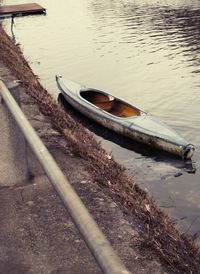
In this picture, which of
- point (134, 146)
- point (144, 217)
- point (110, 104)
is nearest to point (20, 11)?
point (110, 104)

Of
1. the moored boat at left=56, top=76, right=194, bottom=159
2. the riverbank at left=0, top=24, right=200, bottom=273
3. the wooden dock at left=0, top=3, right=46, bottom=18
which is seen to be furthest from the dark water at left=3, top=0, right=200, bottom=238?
the riverbank at left=0, top=24, right=200, bottom=273

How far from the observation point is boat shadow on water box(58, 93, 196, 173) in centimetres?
1491

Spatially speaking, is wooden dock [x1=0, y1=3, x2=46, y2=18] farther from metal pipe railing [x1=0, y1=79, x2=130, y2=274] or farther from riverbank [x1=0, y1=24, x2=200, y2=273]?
metal pipe railing [x1=0, y1=79, x2=130, y2=274]

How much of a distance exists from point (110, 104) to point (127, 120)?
2.96 m

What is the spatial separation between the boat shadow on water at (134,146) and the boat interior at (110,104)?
0.97m

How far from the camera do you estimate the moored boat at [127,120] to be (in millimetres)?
15383

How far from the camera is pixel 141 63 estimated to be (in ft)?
99.6

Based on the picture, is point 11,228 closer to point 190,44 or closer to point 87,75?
point 87,75

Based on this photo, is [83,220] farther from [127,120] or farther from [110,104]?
[110,104]

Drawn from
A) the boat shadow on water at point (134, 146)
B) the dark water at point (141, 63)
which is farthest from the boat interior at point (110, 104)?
the dark water at point (141, 63)

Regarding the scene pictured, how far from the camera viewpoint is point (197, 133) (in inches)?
685

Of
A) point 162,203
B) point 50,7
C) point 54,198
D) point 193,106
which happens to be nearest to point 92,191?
point 54,198

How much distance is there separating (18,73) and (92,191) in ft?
38.9

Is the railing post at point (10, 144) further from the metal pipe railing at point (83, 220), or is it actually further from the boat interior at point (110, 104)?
the boat interior at point (110, 104)
